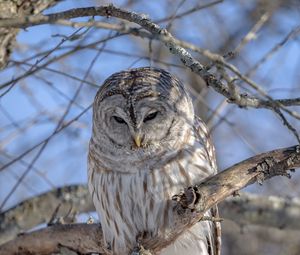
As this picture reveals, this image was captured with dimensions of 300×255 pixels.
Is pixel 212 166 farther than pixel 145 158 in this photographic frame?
Yes

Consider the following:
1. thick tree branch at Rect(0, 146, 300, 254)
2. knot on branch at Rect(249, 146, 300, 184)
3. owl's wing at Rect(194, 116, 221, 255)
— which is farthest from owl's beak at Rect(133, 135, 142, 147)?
knot on branch at Rect(249, 146, 300, 184)

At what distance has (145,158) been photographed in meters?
4.57

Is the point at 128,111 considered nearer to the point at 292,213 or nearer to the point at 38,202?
the point at 38,202

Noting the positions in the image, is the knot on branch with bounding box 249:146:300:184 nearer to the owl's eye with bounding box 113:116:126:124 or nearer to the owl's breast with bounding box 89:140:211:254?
the owl's breast with bounding box 89:140:211:254

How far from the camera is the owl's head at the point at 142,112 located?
4586mm

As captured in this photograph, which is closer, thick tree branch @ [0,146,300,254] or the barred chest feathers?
thick tree branch @ [0,146,300,254]

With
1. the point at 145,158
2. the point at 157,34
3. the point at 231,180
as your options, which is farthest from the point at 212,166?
the point at 157,34

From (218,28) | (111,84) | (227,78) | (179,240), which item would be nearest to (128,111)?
(111,84)

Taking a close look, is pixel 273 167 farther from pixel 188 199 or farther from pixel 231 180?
pixel 188 199

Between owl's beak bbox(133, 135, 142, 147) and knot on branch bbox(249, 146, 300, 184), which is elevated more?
owl's beak bbox(133, 135, 142, 147)

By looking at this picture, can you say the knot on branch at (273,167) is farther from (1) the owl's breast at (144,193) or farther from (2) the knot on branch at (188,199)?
(1) the owl's breast at (144,193)

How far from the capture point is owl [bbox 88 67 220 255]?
14.7 feet

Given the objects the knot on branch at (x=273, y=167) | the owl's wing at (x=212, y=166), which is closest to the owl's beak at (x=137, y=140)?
the owl's wing at (x=212, y=166)

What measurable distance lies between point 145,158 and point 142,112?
29cm
